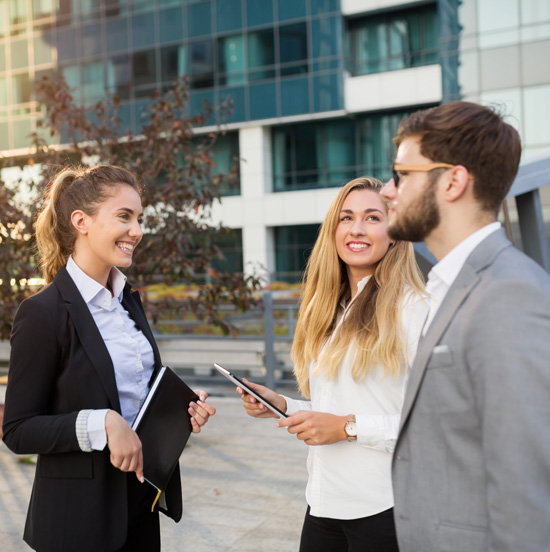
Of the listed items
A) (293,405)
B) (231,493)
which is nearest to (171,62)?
(231,493)

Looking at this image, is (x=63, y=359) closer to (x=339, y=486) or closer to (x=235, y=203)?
(x=339, y=486)

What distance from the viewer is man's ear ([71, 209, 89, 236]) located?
250 centimetres

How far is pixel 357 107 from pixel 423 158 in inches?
978

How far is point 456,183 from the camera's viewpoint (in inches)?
64.8

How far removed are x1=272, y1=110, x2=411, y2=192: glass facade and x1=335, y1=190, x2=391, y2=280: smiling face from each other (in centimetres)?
2347

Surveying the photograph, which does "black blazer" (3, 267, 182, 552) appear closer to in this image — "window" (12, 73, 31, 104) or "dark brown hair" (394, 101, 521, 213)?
"dark brown hair" (394, 101, 521, 213)

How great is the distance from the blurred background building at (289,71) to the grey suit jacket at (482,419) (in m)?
22.1

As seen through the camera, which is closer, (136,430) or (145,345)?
(136,430)

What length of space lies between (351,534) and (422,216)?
1.21m

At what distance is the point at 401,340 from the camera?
231 centimetres

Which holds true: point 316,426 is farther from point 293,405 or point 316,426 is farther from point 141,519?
point 141,519

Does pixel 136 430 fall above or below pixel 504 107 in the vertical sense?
below

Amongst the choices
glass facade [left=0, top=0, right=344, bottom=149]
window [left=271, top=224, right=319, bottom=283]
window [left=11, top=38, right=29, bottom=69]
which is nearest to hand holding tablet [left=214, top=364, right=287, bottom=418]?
glass facade [left=0, top=0, right=344, bottom=149]

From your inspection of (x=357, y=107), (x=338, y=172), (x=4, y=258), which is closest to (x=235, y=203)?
(x=338, y=172)
